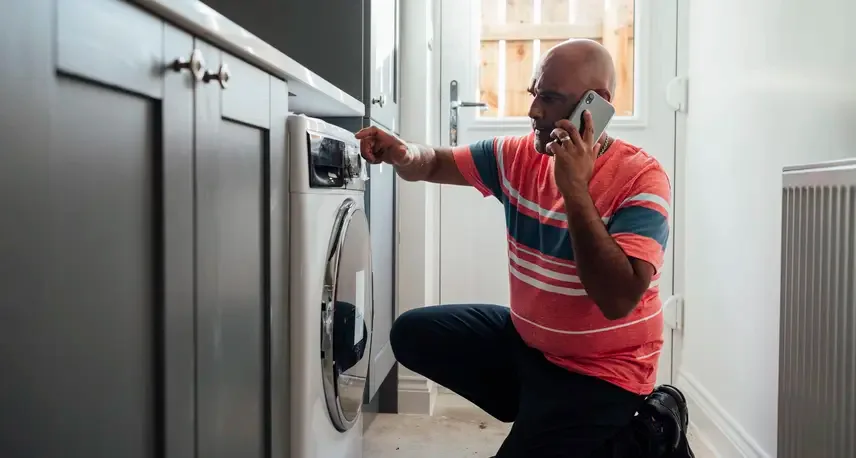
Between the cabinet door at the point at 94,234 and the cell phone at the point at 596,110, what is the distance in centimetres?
69

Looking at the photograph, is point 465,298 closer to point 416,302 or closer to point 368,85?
point 416,302

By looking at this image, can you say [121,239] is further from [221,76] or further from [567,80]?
[567,80]

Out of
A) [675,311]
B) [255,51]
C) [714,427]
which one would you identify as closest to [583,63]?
[255,51]

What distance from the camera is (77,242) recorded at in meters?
0.61

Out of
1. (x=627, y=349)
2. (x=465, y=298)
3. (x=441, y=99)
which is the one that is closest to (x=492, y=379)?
(x=627, y=349)

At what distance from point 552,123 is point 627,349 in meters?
0.44

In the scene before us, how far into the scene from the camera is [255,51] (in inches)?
38.5

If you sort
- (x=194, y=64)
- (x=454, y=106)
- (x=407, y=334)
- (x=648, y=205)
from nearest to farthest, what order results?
(x=194, y=64)
(x=648, y=205)
(x=407, y=334)
(x=454, y=106)

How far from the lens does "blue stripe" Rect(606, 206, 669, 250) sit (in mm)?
1168

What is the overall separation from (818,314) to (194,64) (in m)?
0.96

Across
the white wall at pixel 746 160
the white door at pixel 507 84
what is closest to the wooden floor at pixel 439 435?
the white wall at pixel 746 160

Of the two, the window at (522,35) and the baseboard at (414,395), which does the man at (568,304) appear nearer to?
the baseboard at (414,395)

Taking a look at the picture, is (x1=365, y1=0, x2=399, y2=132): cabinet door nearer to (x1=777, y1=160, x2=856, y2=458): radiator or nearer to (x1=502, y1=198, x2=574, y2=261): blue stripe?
(x1=502, y1=198, x2=574, y2=261): blue stripe

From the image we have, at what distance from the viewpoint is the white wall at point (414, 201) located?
7.68ft
